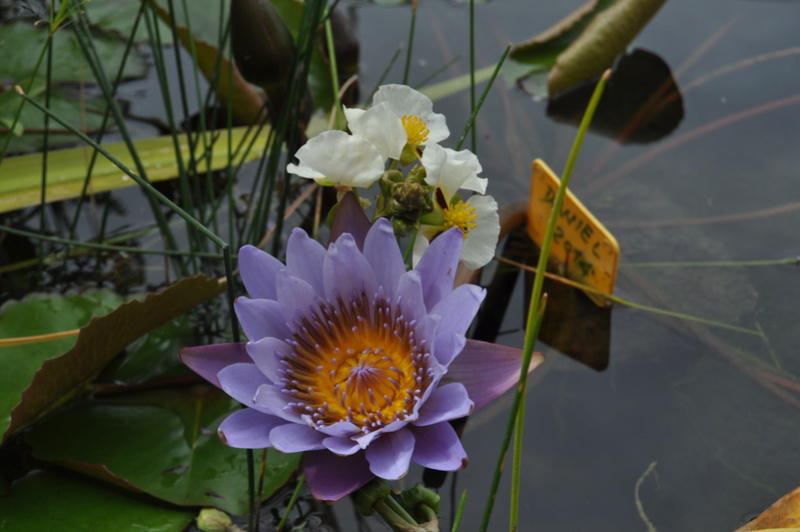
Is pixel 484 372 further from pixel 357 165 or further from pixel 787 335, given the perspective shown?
pixel 787 335

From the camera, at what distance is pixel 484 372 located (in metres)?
0.70

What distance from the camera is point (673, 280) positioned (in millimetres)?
1210

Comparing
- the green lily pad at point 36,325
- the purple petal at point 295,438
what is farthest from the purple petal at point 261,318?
the green lily pad at point 36,325

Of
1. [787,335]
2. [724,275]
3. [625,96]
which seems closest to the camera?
[787,335]

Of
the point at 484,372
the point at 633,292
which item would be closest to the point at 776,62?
the point at 633,292

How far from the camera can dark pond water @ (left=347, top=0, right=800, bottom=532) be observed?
2.99 ft

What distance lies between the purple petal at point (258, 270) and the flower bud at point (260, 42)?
427mm

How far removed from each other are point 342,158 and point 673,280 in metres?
0.75

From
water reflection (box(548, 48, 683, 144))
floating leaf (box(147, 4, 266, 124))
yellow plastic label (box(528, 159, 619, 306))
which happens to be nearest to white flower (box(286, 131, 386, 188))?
yellow plastic label (box(528, 159, 619, 306))

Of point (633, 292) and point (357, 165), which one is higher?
point (357, 165)

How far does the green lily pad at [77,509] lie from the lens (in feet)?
2.78

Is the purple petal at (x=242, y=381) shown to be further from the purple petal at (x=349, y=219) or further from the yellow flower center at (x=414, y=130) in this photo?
the yellow flower center at (x=414, y=130)

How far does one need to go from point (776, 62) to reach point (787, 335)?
0.82 meters

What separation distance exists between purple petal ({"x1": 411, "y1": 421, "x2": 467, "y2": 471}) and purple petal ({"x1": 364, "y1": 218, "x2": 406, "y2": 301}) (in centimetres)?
15
